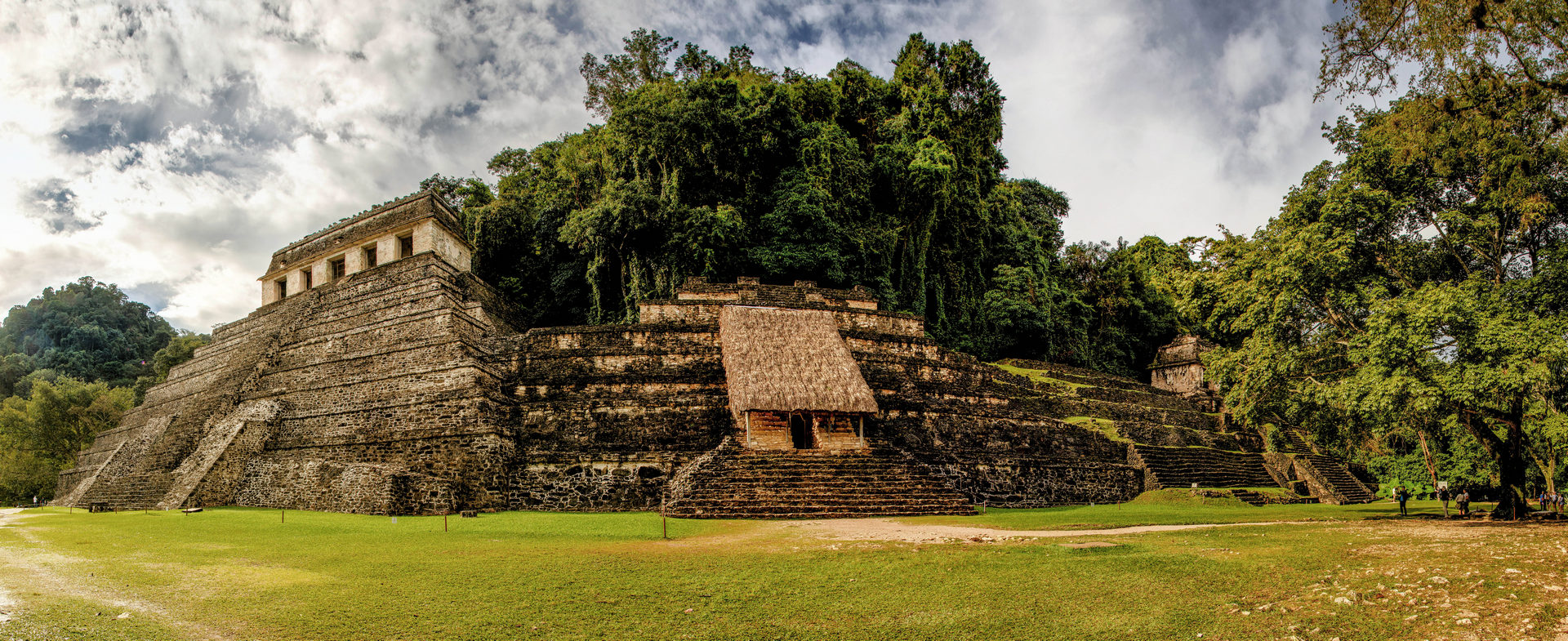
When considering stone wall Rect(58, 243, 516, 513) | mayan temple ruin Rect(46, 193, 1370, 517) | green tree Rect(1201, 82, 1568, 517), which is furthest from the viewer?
stone wall Rect(58, 243, 516, 513)

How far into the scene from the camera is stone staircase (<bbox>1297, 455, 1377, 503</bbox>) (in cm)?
2030

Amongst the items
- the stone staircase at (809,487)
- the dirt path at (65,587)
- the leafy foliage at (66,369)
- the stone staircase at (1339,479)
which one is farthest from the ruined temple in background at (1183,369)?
the leafy foliage at (66,369)

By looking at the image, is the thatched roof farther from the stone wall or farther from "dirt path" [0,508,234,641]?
"dirt path" [0,508,234,641]

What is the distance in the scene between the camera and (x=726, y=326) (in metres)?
19.0

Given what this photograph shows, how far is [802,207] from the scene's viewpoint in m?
23.7

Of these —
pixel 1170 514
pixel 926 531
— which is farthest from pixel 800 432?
pixel 1170 514

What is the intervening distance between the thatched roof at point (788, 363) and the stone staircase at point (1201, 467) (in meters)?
8.37

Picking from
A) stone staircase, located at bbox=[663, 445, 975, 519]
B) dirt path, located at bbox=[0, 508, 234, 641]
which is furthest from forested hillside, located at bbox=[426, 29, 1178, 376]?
dirt path, located at bbox=[0, 508, 234, 641]

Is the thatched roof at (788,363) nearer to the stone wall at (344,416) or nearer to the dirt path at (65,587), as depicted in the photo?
the stone wall at (344,416)

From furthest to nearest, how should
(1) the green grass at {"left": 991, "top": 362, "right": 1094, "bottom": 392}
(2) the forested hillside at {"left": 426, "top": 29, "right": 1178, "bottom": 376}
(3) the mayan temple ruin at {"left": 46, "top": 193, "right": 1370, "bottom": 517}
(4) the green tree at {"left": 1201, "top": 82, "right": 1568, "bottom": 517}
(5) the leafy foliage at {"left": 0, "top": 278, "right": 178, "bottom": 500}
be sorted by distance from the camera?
(5) the leafy foliage at {"left": 0, "top": 278, "right": 178, "bottom": 500}, (1) the green grass at {"left": 991, "top": 362, "right": 1094, "bottom": 392}, (2) the forested hillside at {"left": 426, "top": 29, "right": 1178, "bottom": 376}, (3) the mayan temple ruin at {"left": 46, "top": 193, "right": 1370, "bottom": 517}, (4) the green tree at {"left": 1201, "top": 82, "right": 1568, "bottom": 517}

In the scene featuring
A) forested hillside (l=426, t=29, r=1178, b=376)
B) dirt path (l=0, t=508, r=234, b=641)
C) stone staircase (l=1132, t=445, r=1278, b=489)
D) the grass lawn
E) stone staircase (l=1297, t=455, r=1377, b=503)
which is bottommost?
stone staircase (l=1297, t=455, r=1377, b=503)

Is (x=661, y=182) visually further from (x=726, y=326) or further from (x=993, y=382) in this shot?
(x=993, y=382)

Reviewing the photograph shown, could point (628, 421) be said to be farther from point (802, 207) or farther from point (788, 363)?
point (802, 207)

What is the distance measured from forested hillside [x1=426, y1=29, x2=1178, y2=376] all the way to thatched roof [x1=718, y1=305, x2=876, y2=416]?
13.5 ft
